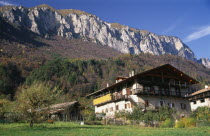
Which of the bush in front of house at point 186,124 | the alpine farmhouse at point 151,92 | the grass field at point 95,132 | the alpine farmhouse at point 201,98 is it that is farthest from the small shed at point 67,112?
the alpine farmhouse at point 201,98

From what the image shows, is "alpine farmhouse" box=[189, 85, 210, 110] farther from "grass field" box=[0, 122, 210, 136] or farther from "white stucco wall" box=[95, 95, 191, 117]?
"grass field" box=[0, 122, 210, 136]

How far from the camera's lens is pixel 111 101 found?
49.1 metres

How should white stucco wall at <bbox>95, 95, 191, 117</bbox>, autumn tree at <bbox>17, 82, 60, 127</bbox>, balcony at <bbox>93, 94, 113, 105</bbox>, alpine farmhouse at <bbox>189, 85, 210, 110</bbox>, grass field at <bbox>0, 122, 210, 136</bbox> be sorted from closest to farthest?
grass field at <bbox>0, 122, 210, 136</bbox>, autumn tree at <bbox>17, 82, 60, 127</bbox>, white stucco wall at <bbox>95, 95, 191, 117</bbox>, balcony at <bbox>93, 94, 113, 105</bbox>, alpine farmhouse at <bbox>189, 85, 210, 110</bbox>

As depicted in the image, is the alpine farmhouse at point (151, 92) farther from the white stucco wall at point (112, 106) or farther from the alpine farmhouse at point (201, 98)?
the alpine farmhouse at point (201, 98)

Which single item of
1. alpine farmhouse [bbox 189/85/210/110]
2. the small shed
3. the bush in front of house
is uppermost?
alpine farmhouse [bbox 189/85/210/110]

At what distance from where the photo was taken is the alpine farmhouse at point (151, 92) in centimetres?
4341

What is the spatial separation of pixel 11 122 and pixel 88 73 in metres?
94.6

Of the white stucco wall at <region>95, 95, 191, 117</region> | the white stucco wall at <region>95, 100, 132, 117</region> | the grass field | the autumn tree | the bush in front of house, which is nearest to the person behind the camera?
the grass field

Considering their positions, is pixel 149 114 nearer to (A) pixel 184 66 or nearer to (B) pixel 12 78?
(B) pixel 12 78

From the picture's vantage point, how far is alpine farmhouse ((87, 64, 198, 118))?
4341 centimetres

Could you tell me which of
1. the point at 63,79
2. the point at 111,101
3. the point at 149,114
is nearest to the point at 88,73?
the point at 63,79

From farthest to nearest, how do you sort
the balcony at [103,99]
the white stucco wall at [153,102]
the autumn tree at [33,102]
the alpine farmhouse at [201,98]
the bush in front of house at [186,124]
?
the alpine farmhouse at [201,98] → the balcony at [103,99] → the white stucco wall at [153,102] → the bush in front of house at [186,124] → the autumn tree at [33,102]

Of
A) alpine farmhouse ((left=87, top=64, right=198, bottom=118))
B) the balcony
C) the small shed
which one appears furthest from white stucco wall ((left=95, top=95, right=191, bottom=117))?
the small shed

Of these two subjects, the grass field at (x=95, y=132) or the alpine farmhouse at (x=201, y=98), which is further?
the alpine farmhouse at (x=201, y=98)
